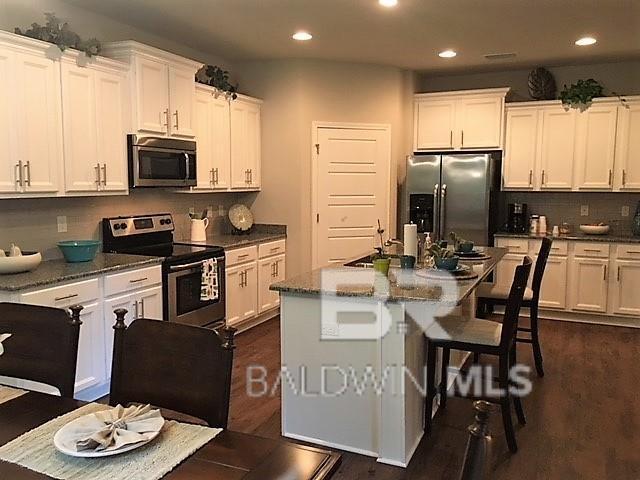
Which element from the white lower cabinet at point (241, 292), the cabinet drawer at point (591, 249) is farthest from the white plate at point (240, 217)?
the cabinet drawer at point (591, 249)

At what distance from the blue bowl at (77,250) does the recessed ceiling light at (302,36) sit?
2.43m

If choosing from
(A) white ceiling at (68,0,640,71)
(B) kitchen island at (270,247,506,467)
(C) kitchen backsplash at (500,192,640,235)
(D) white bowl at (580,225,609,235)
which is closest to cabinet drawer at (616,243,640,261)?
(D) white bowl at (580,225,609,235)

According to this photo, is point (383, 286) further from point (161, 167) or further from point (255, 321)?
point (255, 321)

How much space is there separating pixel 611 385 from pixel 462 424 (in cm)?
138

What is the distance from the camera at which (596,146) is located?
222 inches

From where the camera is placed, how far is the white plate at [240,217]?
5.71 metres

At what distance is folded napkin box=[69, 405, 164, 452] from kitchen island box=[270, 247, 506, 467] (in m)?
1.42

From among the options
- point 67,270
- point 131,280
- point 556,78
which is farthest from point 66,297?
point 556,78

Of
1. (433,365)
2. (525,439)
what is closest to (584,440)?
(525,439)

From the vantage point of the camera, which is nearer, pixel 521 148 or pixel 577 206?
pixel 521 148

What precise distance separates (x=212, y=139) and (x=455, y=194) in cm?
261

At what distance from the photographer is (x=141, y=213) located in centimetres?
471

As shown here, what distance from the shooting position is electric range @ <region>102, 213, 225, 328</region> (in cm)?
411

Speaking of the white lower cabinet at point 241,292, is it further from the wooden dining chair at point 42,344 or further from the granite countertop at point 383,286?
the wooden dining chair at point 42,344
